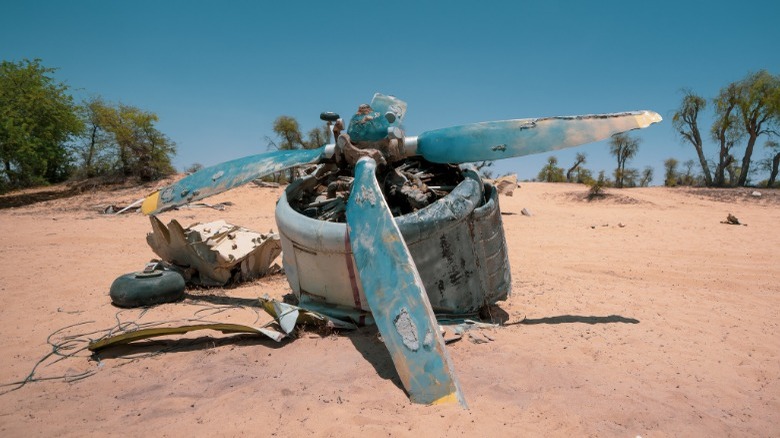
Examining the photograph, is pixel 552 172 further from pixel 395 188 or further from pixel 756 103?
pixel 395 188

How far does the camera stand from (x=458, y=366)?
3299mm

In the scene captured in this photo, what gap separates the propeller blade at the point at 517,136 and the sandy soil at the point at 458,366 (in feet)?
6.15

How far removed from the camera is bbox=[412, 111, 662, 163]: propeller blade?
4070mm

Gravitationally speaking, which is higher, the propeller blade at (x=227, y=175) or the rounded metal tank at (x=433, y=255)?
the propeller blade at (x=227, y=175)

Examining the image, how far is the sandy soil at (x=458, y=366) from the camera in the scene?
2.61 meters

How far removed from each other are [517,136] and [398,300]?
2.31 metres

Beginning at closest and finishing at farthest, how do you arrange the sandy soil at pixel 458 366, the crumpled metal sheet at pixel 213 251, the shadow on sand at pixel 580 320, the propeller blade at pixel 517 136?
1. the sandy soil at pixel 458 366
2. the propeller blade at pixel 517 136
3. the shadow on sand at pixel 580 320
4. the crumpled metal sheet at pixel 213 251

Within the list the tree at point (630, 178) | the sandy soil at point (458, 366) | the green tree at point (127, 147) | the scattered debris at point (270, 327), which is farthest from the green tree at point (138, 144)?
the tree at point (630, 178)

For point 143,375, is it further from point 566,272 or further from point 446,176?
point 566,272

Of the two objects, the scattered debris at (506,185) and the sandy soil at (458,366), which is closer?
the sandy soil at (458,366)

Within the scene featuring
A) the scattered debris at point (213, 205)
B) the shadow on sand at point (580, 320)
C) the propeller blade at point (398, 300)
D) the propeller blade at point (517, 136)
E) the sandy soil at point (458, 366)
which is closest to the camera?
the sandy soil at point (458, 366)

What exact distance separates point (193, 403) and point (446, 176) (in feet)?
11.6

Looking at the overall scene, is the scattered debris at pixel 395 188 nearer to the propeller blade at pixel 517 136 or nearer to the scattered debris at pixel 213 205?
the propeller blade at pixel 517 136

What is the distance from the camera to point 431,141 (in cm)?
468
